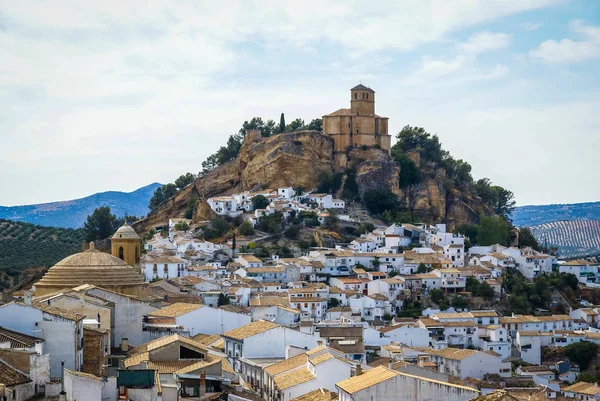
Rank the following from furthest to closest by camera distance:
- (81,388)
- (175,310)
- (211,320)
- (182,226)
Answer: (182,226)
(211,320)
(175,310)
(81,388)

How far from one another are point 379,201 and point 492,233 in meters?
8.86

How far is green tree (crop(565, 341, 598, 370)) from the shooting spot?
55.8 metres

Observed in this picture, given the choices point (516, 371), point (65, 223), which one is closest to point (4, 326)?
point (516, 371)

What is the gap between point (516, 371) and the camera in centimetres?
5212

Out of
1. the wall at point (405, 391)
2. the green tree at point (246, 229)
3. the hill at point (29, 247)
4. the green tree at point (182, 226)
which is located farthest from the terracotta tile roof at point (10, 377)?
the green tree at point (182, 226)

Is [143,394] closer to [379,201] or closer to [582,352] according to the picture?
[582,352]

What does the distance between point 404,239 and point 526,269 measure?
8.47 meters

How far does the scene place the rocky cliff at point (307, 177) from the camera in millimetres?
82250

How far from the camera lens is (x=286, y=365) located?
1284 inches

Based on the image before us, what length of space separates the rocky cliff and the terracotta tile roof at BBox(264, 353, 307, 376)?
45.5 meters

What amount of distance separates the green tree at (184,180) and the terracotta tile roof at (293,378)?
62107 mm

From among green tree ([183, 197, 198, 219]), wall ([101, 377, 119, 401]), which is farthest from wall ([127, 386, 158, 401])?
green tree ([183, 197, 198, 219])

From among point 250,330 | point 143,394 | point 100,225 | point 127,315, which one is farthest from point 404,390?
point 100,225

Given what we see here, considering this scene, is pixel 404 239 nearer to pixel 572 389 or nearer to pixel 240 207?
pixel 240 207
